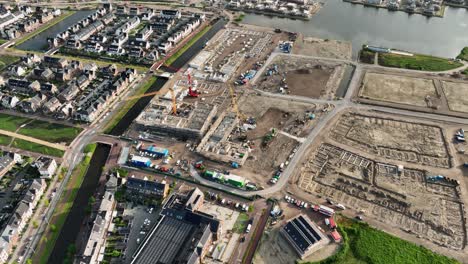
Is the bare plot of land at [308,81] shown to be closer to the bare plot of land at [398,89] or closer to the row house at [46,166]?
the bare plot of land at [398,89]

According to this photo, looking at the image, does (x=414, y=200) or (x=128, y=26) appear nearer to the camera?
(x=414, y=200)

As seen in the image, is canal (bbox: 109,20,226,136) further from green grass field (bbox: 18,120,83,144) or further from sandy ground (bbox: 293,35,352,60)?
sandy ground (bbox: 293,35,352,60)

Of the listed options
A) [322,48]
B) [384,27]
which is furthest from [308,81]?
[384,27]

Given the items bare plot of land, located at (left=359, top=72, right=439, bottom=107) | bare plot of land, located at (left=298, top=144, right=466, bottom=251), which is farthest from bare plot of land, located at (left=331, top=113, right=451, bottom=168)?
bare plot of land, located at (left=359, top=72, right=439, bottom=107)

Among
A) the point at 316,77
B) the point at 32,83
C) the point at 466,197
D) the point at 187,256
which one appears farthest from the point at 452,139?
the point at 32,83

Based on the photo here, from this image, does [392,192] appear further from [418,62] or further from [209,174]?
[418,62]
